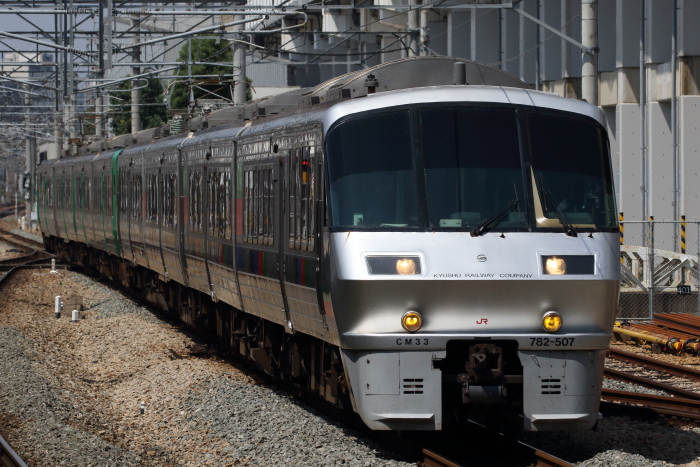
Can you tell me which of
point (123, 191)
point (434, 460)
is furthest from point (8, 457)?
point (123, 191)

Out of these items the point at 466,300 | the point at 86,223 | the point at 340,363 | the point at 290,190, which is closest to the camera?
the point at 466,300

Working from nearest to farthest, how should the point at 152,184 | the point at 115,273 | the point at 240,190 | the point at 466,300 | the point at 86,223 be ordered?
the point at 466,300 < the point at 240,190 < the point at 152,184 < the point at 115,273 < the point at 86,223

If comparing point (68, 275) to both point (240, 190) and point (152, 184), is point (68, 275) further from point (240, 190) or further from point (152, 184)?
point (240, 190)

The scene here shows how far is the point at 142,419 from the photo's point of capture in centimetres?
1114

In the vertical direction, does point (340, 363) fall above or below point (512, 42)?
below

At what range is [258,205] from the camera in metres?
11.5

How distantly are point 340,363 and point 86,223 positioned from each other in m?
18.8

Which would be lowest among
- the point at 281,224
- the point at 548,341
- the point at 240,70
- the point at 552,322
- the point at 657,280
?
the point at 657,280

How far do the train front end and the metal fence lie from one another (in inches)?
346

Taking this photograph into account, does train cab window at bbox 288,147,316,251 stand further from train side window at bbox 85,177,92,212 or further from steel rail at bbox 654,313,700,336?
train side window at bbox 85,177,92,212

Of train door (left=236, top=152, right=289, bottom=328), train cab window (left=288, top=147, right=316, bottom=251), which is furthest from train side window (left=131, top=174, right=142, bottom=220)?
train cab window (left=288, top=147, right=316, bottom=251)

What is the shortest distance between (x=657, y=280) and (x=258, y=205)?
9907mm

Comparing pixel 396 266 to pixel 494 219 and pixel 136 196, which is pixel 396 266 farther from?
pixel 136 196

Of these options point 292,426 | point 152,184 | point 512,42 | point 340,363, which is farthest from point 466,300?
point 512,42
